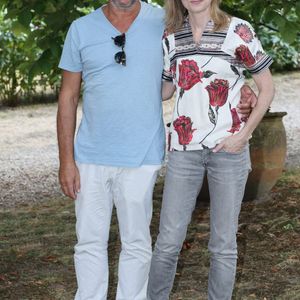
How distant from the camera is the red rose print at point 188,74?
3.32 meters

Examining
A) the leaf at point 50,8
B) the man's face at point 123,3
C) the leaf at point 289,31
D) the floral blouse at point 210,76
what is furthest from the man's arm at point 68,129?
the leaf at point 289,31

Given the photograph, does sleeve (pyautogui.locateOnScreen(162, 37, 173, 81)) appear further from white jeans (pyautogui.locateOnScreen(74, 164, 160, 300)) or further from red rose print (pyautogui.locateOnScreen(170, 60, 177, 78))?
white jeans (pyautogui.locateOnScreen(74, 164, 160, 300))

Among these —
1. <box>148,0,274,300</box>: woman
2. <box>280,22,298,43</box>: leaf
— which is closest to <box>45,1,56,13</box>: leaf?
<box>280,22,298,43</box>: leaf

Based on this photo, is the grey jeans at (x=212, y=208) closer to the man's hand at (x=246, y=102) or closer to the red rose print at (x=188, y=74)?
the man's hand at (x=246, y=102)

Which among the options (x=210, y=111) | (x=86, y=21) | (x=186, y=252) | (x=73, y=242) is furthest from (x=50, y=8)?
(x=210, y=111)

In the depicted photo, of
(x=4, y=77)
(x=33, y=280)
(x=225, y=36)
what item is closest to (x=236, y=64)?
(x=225, y=36)

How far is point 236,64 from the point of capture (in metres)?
3.35

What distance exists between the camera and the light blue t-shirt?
3.36 m

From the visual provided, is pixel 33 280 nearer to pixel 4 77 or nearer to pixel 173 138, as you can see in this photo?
pixel 173 138

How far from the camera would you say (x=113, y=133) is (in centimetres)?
342

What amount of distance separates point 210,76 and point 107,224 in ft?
2.69

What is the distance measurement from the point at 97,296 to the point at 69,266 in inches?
69.7

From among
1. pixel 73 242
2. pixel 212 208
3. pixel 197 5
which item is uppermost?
pixel 197 5

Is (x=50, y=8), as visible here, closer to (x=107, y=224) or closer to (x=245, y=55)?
(x=107, y=224)
